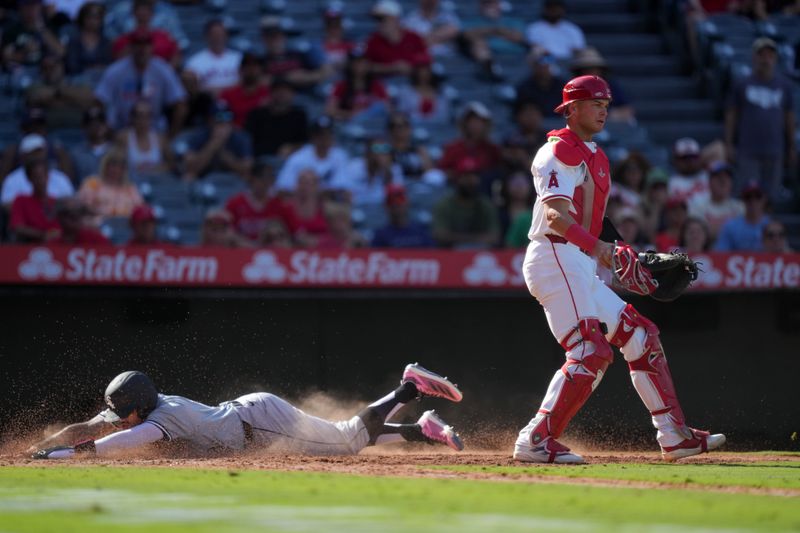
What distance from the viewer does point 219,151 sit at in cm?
1446

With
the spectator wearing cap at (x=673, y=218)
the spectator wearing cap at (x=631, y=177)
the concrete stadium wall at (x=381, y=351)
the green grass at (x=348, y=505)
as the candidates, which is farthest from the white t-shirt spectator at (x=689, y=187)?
the green grass at (x=348, y=505)

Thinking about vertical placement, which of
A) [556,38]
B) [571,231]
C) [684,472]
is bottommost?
[684,472]

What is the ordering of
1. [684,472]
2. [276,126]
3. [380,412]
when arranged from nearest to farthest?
[684,472] → [380,412] → [276,126]

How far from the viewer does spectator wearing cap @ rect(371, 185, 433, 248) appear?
13242 mm

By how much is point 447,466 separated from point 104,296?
11.5 ft

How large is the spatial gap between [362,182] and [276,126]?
1.23 metres

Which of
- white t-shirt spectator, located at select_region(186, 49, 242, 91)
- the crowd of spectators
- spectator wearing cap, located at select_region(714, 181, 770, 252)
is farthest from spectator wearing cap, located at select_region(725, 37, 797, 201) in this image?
white t-shirt spectator, located at select_region(186, 49, 242, 91)

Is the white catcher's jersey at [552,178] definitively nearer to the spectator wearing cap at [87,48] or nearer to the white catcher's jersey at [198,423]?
the white catcher's jersey at [198,423]

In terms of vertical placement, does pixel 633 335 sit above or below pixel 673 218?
above

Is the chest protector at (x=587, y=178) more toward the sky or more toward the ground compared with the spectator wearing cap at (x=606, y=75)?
more toward the sky

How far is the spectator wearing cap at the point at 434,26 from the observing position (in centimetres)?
1669

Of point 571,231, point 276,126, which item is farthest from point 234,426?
point 276,126

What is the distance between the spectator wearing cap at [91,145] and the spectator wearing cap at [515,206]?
403 centimetres

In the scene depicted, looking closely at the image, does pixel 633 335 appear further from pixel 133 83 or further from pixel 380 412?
pixel 133 83
